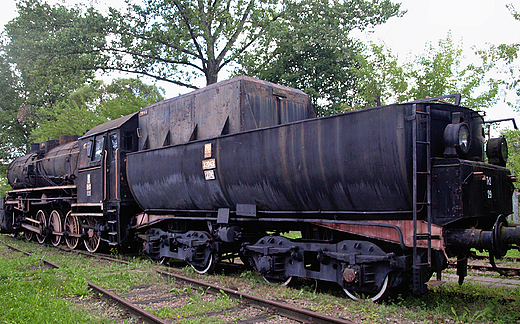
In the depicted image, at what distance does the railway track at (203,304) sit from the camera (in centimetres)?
526

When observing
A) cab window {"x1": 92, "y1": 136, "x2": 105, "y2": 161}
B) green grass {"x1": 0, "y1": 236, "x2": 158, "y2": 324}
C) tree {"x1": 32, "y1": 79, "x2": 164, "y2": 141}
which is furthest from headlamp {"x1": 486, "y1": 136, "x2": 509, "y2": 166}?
tree {"x1": 32, "y1": 79, "x2": 164, "y2": 141}

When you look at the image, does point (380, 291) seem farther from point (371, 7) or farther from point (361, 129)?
point (371, 7)

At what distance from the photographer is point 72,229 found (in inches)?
510

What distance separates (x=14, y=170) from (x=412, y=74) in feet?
54.9

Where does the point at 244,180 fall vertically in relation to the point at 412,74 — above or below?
below

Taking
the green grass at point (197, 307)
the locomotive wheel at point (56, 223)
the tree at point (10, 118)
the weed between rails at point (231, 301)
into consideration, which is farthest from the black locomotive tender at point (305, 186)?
the tree at point (10, 118)

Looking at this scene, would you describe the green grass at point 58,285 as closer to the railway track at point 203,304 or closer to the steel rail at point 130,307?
the steel rail at point 130,307

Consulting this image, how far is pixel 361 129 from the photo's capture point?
5.54 m

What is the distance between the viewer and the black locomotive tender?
521 centimetres

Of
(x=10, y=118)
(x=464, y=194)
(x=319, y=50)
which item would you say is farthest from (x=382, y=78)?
(x=10, y=118)

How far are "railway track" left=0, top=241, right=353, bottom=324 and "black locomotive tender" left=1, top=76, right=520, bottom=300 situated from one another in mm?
948

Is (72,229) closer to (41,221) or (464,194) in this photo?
(41,221)

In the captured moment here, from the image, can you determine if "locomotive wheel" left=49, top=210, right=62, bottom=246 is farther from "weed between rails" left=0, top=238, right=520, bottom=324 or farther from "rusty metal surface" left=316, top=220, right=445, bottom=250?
"rusty metal surface" left=316, top=220, right=445, bottom=250

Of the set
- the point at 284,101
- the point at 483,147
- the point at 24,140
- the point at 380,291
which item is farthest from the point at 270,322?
the point at 24,140
